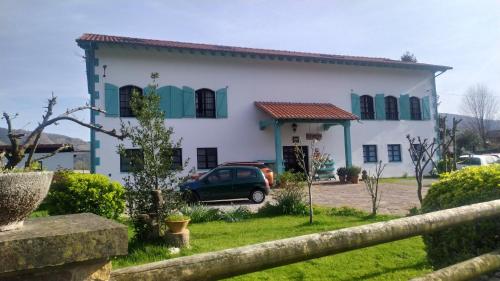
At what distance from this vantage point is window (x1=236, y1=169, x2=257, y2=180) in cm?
1377

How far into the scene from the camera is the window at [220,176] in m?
13.5

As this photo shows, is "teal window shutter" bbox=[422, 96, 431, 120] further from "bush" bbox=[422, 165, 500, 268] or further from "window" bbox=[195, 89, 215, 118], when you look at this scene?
"bush" bbox=[422, 165, 500, 268]

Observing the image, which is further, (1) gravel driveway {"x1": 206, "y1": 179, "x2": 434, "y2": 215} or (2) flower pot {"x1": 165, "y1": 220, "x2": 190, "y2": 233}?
(1) gravel driveway {"x1": 206, "y1": 179, "x2": 434, "y2": 215}

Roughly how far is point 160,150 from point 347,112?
15666 millimetres

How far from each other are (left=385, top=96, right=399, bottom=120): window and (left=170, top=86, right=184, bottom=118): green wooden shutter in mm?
13101

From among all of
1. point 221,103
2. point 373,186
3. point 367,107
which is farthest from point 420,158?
point 367,107

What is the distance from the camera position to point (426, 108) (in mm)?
24953

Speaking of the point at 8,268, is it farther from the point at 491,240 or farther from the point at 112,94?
the point at 112,94

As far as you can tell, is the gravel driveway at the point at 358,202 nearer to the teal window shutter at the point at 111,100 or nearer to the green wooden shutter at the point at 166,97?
the green wooden shutter at the point at 166,97

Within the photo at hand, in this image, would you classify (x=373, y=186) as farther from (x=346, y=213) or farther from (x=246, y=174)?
(x=246, y=174)

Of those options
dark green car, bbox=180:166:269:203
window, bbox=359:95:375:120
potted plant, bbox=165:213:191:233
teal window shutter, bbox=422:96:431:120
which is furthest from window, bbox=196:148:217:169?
teal window shutter, bbox=422:96:431:120

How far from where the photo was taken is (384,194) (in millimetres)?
14625

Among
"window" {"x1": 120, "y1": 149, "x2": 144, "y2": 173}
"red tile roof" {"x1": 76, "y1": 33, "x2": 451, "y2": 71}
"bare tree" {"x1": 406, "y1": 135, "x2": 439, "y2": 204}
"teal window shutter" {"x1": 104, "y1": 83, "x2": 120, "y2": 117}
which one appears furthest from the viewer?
"red tile roof" {"x1": 76, "y1": 33, "x2": 451, "y2": 71}

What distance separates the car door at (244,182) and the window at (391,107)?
44.8ft
